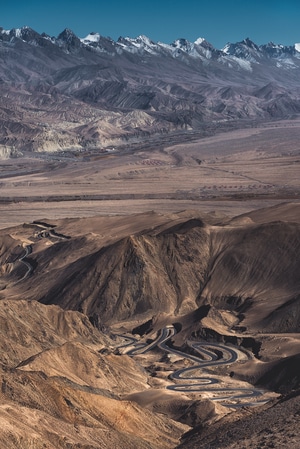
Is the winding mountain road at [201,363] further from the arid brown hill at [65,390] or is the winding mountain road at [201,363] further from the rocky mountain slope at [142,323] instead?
the arid brown hill at [65,390]

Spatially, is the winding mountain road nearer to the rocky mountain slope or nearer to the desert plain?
the desert plain

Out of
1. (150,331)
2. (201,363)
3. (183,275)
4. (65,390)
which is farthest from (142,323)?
(65,390)

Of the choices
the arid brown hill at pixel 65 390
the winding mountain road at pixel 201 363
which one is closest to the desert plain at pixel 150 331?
the arid brown hill at pixel 65 390

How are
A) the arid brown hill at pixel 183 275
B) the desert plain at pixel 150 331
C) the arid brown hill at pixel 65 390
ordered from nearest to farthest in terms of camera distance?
the arid brown hill at pixel 65 390 < the desert plain at pixel 150 331 < the arid brown hill at pixel 183 275

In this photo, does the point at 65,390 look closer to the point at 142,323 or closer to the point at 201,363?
the point at 201,363

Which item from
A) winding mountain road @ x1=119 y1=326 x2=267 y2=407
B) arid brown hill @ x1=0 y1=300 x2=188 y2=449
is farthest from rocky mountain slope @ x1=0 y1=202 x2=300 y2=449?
winding mountain road @ x1=119 y1=326 x2=267 y2=407

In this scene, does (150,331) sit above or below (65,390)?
below

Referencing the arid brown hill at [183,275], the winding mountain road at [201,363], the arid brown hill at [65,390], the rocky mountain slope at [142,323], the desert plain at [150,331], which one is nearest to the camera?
the arid brown hill at [65,390]

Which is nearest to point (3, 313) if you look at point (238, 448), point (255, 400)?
point (255, 400)

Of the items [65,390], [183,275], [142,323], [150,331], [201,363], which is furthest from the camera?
[183,275]
